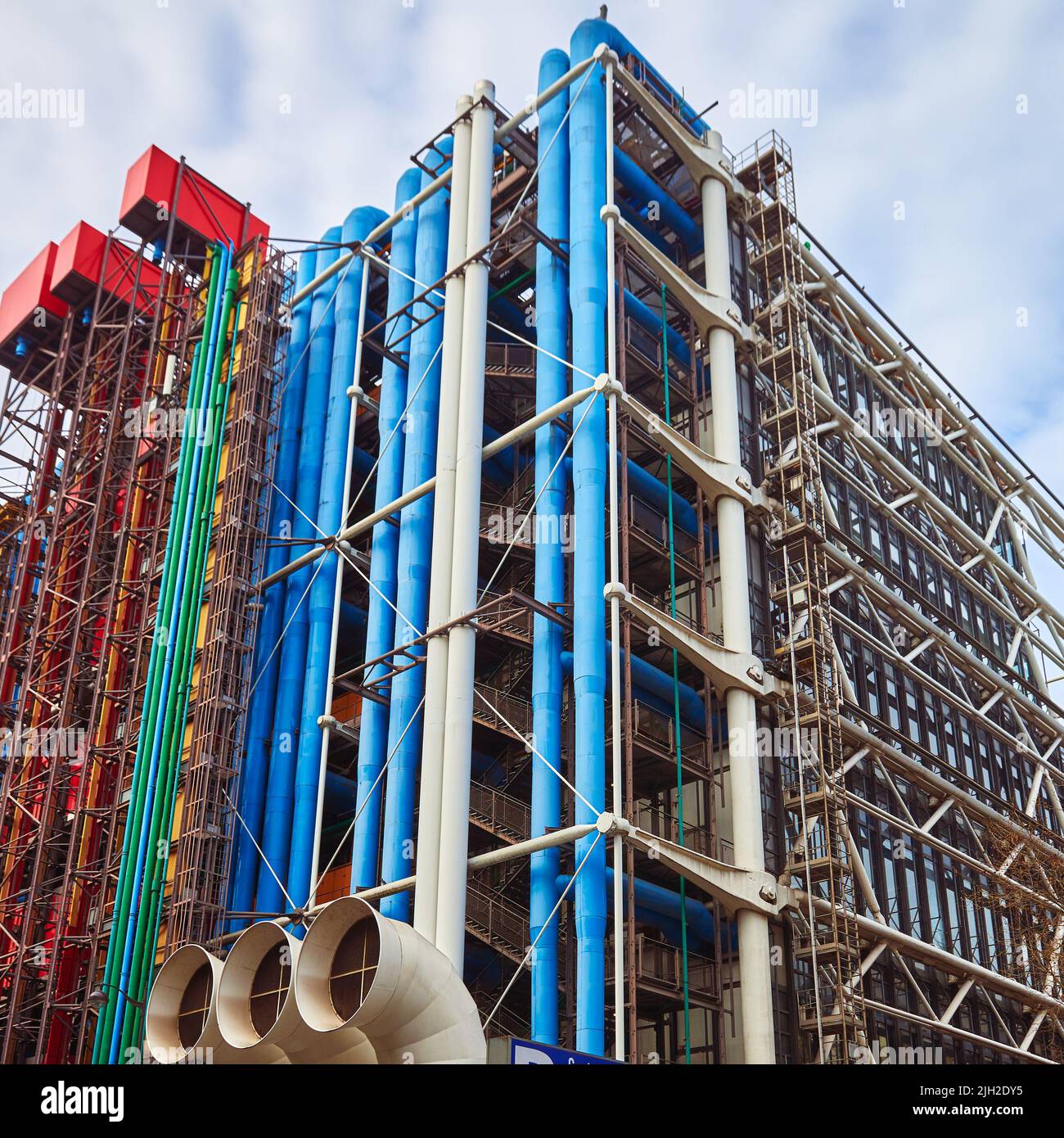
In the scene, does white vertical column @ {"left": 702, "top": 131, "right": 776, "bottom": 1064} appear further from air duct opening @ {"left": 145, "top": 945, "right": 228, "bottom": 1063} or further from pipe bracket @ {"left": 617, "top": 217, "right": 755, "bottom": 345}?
air duct opening @ {"left": 145, "top": 945, "right": 228, "bottom": 1063}

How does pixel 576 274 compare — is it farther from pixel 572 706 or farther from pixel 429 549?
pixel 572 706

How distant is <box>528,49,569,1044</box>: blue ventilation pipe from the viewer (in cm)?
3366

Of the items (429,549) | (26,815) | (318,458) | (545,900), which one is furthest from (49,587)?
(545,900)

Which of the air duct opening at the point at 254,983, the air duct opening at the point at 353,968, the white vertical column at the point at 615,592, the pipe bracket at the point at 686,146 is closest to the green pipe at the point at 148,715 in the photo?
the air duct opening at the point at 254,983

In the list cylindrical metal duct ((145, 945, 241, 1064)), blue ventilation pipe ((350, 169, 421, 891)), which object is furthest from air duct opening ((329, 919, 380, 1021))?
blue ventilation pipe ((350, 169, 421, 891))

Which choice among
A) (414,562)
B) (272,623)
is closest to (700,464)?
(414,562)

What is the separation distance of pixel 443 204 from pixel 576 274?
31.1ft

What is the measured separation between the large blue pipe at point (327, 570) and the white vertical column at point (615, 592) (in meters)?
10.5

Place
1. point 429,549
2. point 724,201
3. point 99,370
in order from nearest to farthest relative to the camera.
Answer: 1. point 429,549
2. point 724,201
3. point 99,370

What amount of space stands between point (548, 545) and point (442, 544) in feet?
11.0

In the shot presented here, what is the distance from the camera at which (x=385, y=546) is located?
44.0 m

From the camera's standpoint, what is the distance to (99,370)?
189ft

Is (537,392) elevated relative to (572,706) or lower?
elevated

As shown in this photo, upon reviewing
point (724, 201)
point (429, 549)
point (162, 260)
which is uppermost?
point (162, 260)
